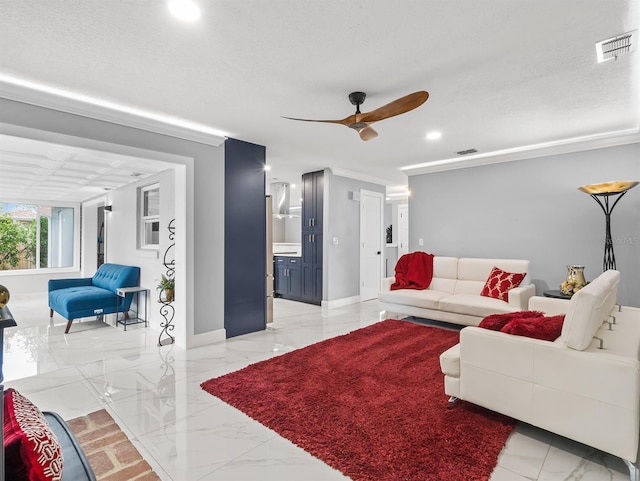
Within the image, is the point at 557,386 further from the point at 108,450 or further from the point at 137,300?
the point at 137,300

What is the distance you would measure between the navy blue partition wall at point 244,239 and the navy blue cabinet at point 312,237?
1703 mm

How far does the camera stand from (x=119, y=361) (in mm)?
3471

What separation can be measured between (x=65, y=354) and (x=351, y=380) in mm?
3141

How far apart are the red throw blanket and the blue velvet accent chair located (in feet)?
13.0

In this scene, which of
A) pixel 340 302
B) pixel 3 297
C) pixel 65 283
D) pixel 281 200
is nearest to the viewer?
pixel 3 297

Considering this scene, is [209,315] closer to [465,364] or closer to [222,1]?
[465,364]

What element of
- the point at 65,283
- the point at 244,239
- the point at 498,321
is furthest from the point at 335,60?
the point at 65,283

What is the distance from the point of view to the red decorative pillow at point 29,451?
33.4 inches

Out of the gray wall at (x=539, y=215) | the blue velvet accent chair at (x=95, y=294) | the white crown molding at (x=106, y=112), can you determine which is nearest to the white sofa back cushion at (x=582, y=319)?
the gray wall at (x=539, y=215)

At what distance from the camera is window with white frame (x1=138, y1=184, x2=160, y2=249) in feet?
16.7

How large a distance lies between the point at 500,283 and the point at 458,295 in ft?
1.83

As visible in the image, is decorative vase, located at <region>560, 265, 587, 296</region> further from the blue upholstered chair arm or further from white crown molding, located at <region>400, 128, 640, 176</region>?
the blue upholstered chair arm

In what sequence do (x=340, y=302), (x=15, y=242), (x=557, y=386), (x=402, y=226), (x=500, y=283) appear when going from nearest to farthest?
(x=557, y=386)
(x=500, y=283)
(x=340, y=302)
(x=15, y=242)
(x=402, y=226)

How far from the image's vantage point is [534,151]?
460 centimetres
